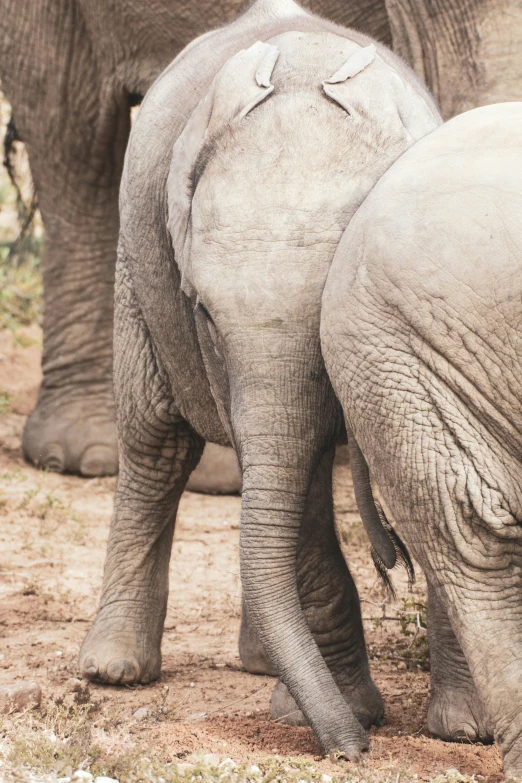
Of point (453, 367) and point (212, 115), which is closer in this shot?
point (453, 367)

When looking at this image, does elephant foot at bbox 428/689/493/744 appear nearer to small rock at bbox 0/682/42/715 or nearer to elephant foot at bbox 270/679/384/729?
elephant foot at bbox 270/679/384/729

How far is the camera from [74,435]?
20.5ft

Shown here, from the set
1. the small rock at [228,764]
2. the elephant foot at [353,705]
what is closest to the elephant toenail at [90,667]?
the elephant foot at [353,705]

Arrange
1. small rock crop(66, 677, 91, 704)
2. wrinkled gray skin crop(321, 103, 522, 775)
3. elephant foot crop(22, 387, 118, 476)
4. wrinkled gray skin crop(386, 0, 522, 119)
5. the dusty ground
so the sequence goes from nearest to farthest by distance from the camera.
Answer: wrinkled gray skin crop(321, 103, 522, 775), the dusty ground, small rock crop(66, 677, 91, 704), wrinkled gray skin crop(386, 0, 522, 119), elephant foot crop(22, 387, 118, 476)

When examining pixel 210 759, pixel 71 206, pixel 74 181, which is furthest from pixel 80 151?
pixel 210 759

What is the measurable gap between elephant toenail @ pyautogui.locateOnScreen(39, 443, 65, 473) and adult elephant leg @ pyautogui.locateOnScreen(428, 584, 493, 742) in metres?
3.27

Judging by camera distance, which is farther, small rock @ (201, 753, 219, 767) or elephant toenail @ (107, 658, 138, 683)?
elephant toenail @ (107, 658, 138, 683)

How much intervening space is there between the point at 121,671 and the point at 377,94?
5.72ft

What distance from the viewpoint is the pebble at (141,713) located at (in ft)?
11.3

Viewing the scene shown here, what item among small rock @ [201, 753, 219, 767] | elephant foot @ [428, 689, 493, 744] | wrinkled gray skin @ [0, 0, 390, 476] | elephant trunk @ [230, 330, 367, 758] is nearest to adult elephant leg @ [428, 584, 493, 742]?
elephant foot @ [428, 689, 493, 744]

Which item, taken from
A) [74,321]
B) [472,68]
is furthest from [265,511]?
[74,321]

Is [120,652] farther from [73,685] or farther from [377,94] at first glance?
[377,94]

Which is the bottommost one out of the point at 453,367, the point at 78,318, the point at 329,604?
the point at 329,604

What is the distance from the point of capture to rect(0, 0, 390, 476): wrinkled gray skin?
5957 millimetres
